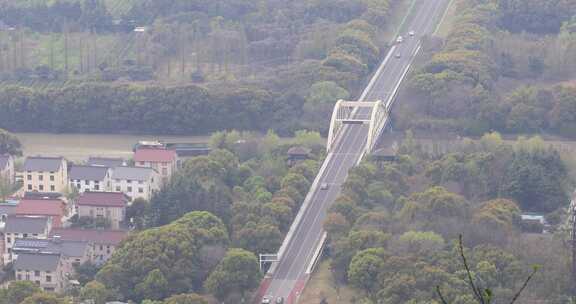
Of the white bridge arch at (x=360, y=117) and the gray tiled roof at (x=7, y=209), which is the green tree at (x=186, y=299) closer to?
the gray tiled roof at (x=7, y=209)

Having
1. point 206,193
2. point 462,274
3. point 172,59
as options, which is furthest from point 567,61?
point 462,274

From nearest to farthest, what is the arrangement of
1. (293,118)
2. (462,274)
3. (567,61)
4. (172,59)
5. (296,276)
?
(462,274) < (296,276) < (293,118) < (567,61) < (172,59)

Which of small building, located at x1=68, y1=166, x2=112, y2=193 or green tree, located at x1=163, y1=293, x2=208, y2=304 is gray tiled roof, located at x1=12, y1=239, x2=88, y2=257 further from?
small building, located at x1=68, y1=166, x2=112, y2=193

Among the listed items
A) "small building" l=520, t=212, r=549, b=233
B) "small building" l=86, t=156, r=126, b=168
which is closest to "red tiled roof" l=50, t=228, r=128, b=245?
"small building" l=86, t=156, r=126, b=168

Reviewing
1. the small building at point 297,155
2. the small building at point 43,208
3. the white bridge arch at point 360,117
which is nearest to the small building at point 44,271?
the small building at point 43,208

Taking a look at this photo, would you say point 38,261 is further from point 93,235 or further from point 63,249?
point 93,235

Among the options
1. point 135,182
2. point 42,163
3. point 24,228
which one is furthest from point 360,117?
point 24,228

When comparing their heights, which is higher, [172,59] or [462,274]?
[462,274]

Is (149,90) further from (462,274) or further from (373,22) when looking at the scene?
(462,274)
